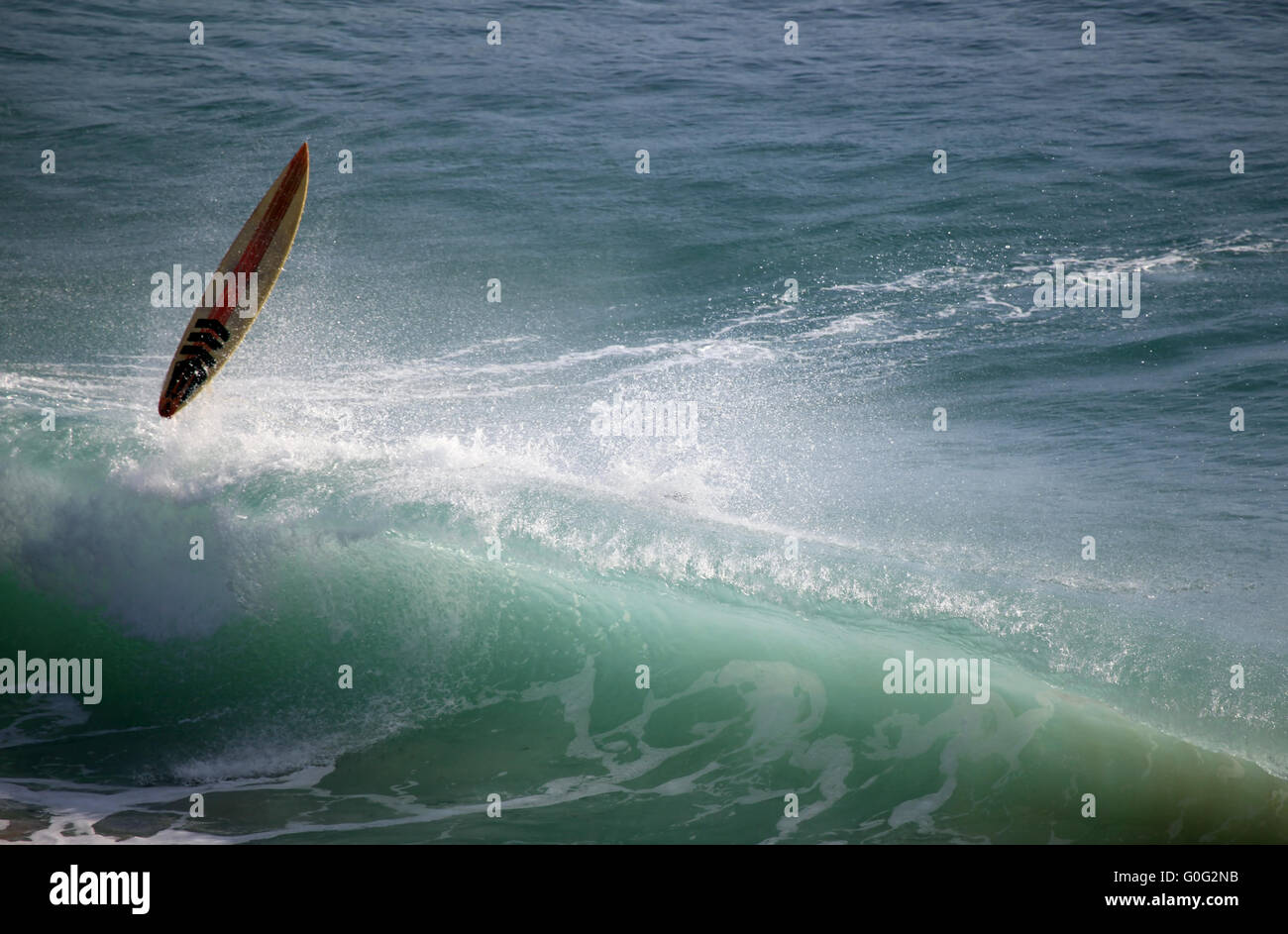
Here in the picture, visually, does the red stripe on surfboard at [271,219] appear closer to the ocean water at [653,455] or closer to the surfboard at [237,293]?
the surfboard at [237,293]

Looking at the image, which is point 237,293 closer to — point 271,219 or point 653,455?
point 271,219

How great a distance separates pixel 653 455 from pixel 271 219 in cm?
514

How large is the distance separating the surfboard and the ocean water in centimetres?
57

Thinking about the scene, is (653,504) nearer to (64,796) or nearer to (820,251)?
(64,796)

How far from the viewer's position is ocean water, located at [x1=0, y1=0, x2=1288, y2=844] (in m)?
7.78

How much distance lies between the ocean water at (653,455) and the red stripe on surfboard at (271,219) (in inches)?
64.8

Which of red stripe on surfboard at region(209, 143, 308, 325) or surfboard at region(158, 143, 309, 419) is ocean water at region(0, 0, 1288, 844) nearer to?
surfboard at region(158, 143, 309, 419)

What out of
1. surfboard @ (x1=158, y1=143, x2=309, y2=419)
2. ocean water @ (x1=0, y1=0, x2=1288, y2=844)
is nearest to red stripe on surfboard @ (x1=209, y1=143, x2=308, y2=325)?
surfboard @ (x1=158, y1=143, x2=309, y2=419)

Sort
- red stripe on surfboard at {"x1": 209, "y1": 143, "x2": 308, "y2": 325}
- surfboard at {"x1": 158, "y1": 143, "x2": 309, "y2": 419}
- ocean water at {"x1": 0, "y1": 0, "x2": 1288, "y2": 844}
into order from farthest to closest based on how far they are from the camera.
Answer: red stripe on surfboard at {"x1": 209, "y1": 143, "x2": 308, "y2": 325} → surfboard at {"x1": 158, "y1": 143, "x2": 309, "y2": 419} → ocean water at {"x1": 0, "y1": 0, "x2": 1288, "y2": 844}

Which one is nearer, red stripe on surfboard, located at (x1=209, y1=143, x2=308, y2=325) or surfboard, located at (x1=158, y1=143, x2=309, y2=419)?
surfboard, located at (x1=158, y1=143, x2=309, y2=419)

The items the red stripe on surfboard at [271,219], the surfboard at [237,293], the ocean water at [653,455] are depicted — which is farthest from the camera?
the red stripe on surfboard at [271,219]

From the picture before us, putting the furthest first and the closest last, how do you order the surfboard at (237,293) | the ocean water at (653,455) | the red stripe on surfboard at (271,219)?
the red stripe on surfboard at (271,219) < the surfboard at (237,293) < the ocean water at (653,455)

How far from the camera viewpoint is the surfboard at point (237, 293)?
36.6 feet

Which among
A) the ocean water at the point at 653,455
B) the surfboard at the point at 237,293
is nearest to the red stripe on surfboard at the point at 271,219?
the surfboard at the point at 237,293
